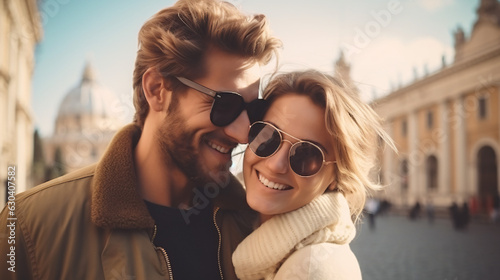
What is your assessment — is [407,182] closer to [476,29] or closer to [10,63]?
[476,29]

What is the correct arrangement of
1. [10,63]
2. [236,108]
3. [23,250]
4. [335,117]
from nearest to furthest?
[23,250] → [335,117] → [236,108] → [10,63]

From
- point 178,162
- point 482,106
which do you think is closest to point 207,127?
point 178,162

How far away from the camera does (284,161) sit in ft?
6.60

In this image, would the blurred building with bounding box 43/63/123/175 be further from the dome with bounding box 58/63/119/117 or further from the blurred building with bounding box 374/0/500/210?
the blurred building with bounding box 374/0/500/210

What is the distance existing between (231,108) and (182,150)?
12.2 inches

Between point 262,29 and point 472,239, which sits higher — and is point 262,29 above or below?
above

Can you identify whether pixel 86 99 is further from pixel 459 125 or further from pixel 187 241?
pixel 187 241

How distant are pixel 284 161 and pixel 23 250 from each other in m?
1.08

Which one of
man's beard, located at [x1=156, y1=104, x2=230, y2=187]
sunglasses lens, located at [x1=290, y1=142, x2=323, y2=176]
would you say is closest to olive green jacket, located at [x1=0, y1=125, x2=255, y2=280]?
man's beard, located at [x1=156, y1=104, x2=230, y2=187]

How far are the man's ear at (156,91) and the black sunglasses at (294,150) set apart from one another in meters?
0.54

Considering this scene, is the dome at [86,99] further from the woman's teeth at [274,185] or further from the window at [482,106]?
the woman's teeth at [274,185]

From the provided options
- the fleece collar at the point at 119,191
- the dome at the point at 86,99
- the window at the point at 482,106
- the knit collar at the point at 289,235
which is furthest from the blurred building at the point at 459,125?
the dome at the point at 86,99

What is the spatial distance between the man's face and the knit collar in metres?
0.42

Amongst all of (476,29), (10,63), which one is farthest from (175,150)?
(476,29)
